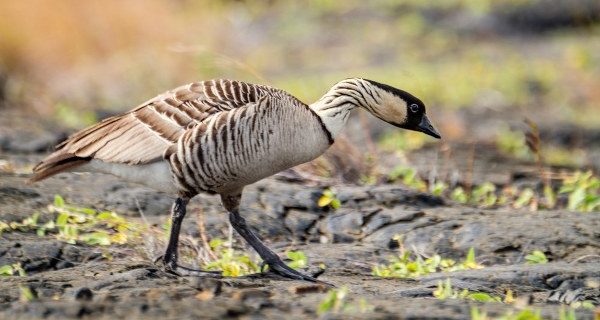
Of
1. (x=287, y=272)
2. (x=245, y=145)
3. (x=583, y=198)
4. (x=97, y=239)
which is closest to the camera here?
(x=245, y=145)

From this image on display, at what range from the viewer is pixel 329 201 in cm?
847

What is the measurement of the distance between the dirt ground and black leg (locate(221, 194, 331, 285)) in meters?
0.21

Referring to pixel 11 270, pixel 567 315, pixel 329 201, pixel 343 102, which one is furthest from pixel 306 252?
pixel 567 315

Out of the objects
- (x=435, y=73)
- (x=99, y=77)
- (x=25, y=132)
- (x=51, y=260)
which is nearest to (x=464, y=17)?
(x=435, y=73)

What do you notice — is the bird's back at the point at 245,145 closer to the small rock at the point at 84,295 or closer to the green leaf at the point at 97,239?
the green leaf at the point at 97,239

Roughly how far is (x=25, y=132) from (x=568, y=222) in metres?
5.56

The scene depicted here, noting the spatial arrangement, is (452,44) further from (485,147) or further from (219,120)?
(219,120)

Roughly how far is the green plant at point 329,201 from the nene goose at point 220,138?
1.55m

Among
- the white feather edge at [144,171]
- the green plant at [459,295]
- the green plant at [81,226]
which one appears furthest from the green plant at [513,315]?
the green plant at [81,226]

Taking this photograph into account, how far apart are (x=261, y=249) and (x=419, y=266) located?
1.09 metres

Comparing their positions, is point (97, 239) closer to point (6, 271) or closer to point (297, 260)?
point (6, 271)

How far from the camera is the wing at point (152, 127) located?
6602mm

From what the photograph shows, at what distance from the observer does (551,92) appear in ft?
51.1

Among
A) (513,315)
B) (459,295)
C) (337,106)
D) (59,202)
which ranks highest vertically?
(337,106)
